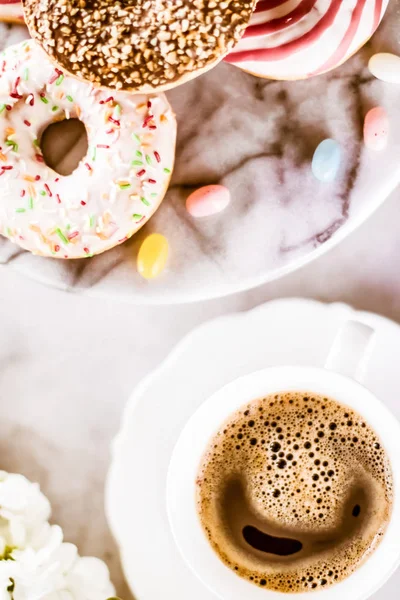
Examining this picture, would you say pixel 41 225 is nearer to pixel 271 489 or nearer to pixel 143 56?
pixel 143 56

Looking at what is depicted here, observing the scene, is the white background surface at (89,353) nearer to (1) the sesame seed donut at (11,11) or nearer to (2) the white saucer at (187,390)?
(2) the white saucer at (187,390)

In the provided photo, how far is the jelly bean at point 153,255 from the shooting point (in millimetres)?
1007

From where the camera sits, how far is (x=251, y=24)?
3.05 ft

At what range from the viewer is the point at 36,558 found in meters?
0.99

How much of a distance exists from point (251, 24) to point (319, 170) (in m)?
0.22

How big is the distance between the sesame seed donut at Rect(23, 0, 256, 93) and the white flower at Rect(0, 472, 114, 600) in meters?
0.63

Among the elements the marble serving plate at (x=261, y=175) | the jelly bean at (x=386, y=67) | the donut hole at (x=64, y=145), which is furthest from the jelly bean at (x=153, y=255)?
the jelly bean at (x=386, y=67)

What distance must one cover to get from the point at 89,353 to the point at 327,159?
475 millimetres

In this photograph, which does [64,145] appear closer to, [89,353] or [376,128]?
[89,353]

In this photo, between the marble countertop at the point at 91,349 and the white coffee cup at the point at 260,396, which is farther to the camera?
the marble countertop at the point at 91,349

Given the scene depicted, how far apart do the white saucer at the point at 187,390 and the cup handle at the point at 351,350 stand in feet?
0.15

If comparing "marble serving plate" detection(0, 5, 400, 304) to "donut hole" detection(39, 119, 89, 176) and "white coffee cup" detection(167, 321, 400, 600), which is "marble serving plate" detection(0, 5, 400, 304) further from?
"white coffee cup" detection(167, 321, 400, 600)

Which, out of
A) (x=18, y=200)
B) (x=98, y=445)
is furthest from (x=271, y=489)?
(x=18, y=200)

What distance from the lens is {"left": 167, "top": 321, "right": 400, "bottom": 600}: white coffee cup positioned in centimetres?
92
